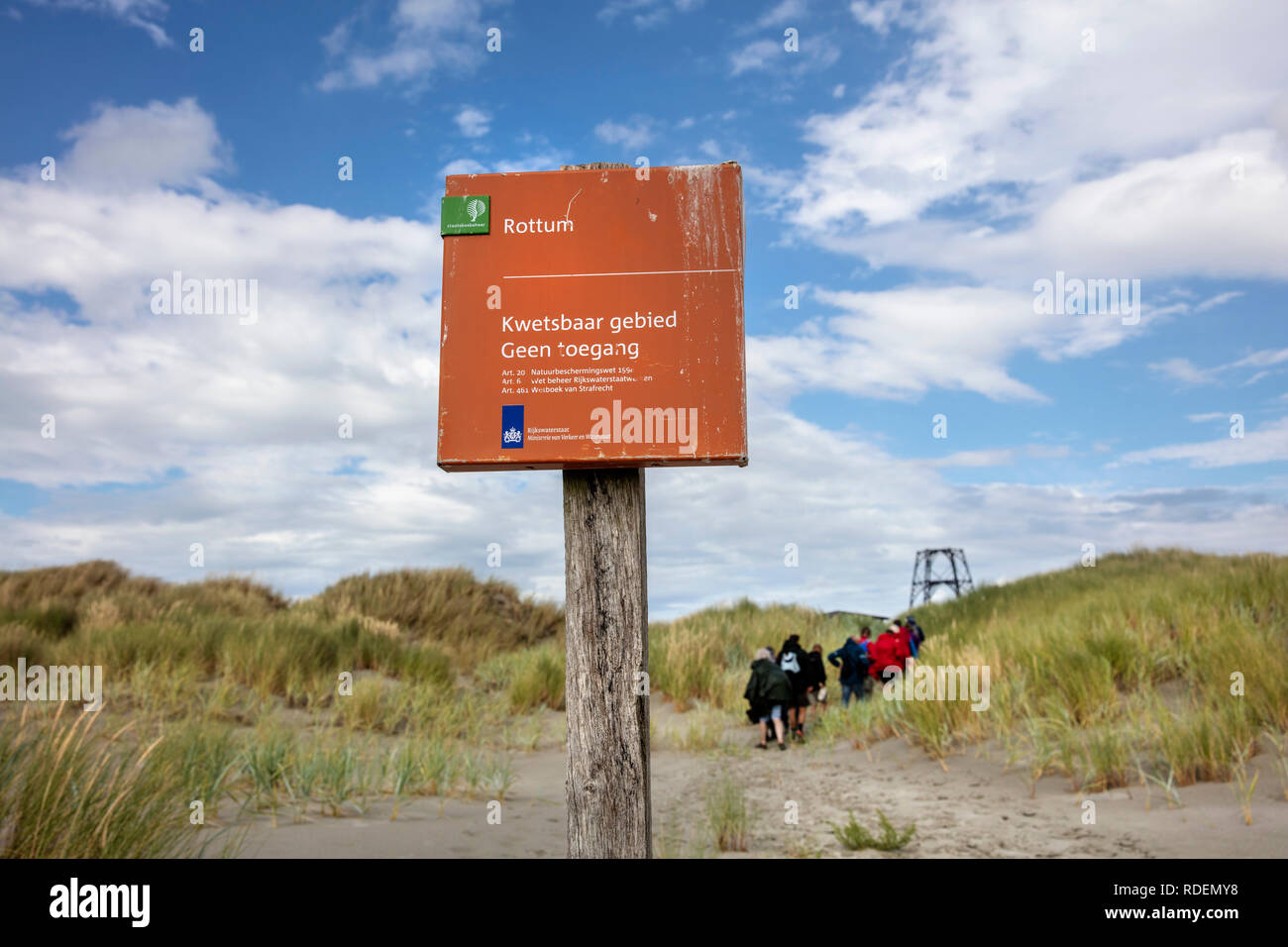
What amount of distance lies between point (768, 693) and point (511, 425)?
402 inches

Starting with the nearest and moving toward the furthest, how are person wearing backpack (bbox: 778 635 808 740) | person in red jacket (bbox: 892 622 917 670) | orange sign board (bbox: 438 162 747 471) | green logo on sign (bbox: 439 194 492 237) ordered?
1. orange sign board (bbox: 438 162 747 471)
2. green logo on sign (bbox: 439 194 492 237)
3. person wearing backpack (bbox: 778 635 808 740)
4. person in red jacket (bbox: 892 622 917 670)

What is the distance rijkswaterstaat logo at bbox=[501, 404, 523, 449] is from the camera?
3.62 meters

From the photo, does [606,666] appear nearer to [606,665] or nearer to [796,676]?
[606,665]

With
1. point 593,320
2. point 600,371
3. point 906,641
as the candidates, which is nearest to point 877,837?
point 600,371

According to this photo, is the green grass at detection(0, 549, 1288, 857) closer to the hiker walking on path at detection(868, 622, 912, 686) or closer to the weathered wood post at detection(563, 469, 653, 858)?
the hiker walking on path at detection(868, 622, 912, 686)

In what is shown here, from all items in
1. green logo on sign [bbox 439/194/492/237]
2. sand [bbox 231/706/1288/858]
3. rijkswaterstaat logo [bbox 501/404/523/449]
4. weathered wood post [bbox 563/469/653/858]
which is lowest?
sand [bbox 231/706/1288/858]

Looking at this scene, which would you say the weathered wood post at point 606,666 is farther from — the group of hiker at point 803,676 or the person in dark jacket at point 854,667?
the person in dark jacket at point 854,667

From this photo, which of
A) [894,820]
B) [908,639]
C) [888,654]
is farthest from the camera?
[908,639]

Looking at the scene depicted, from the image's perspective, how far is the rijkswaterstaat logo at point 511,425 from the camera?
3619 mm

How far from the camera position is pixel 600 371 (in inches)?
143

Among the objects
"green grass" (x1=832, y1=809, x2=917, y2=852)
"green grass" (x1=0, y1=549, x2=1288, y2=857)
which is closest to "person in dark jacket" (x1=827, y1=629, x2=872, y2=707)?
"green grass" (x1=0, y1=549, x2=1288, y2=857)
